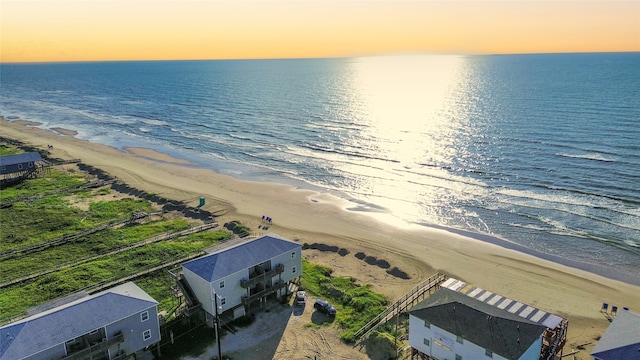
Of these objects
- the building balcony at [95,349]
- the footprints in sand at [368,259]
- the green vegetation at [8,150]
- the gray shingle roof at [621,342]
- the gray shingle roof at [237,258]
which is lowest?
the footprints in sand at [368,259]

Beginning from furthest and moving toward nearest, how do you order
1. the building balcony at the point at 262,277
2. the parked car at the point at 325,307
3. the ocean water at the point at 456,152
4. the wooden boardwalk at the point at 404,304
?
the ocean water at the point at 456,152, the parked car at the point at 325,307, the building balcony at the point at 262,277, the wooden boardwalk at the point at 404,304

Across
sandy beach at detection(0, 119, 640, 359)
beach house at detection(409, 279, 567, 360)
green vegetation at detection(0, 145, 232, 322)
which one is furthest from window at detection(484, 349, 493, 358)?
green vegetation at detection(0, 145, 232, 322)

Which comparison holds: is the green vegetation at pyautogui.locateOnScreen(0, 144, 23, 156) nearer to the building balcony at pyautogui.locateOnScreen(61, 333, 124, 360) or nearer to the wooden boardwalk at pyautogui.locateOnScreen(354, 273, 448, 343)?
the building balcony at pyautogui.locateOnScreen(61, 333, 124, 360)

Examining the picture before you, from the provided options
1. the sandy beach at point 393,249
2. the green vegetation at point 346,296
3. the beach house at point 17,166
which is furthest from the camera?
the beach house at point 17,166

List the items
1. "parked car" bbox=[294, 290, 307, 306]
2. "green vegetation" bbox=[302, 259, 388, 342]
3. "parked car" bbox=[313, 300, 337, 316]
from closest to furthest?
"green vegetation" bbox=[302, 259, 388, 342] → "parked car" bbox=[313, 300, 337, 316] → "parked car" bbox=[294, 290, 307, 306]

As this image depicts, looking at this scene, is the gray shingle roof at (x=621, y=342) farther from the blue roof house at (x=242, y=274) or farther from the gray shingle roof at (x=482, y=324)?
the blue roof house at (x=242, y=274)

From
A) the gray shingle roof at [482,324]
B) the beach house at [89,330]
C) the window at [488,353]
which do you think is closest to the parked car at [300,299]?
the gray shingle roof at [482,324]

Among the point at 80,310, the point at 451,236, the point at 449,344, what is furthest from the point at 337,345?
the point at 451,236
